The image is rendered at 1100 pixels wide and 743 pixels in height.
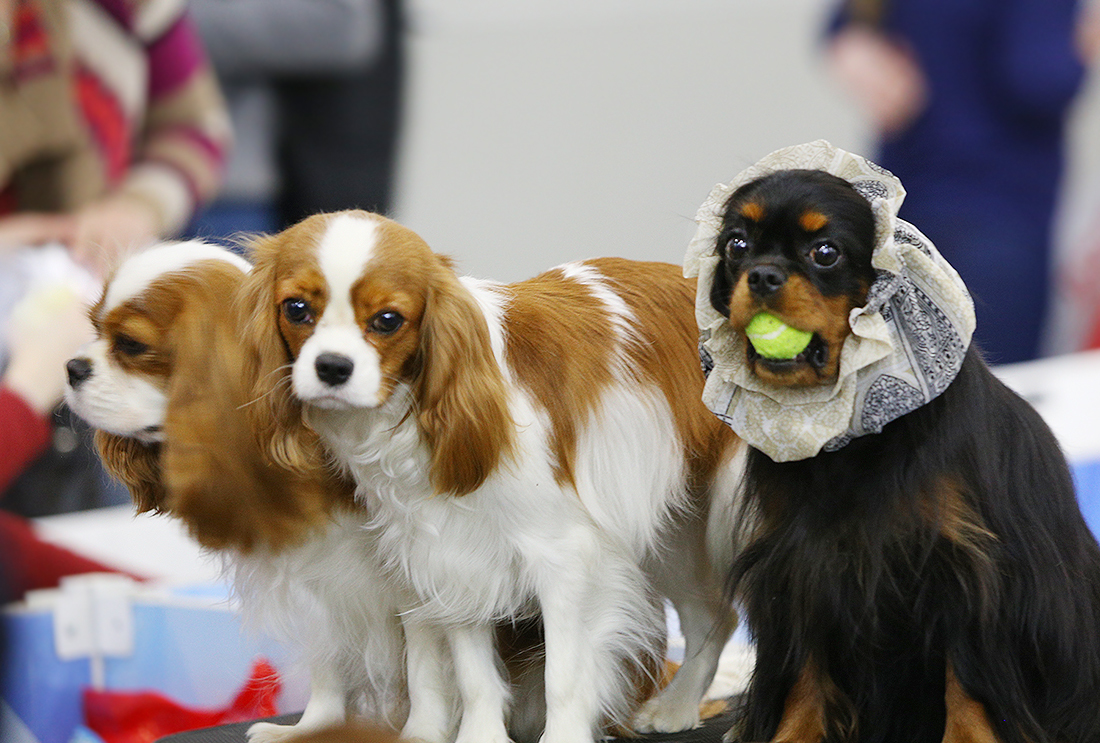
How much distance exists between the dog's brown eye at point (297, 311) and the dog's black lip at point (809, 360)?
2.00ft

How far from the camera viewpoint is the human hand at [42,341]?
2.83 metres

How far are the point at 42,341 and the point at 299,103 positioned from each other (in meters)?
1.24

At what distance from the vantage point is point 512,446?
5.49 ft

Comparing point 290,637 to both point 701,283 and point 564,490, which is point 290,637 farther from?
point 701,283

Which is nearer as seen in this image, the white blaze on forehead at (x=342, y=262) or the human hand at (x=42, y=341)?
the white blaze on forehead at (x=342, y=262)

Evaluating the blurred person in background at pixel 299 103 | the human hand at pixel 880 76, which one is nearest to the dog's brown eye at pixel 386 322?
the blurred person in background at pixel 299 103

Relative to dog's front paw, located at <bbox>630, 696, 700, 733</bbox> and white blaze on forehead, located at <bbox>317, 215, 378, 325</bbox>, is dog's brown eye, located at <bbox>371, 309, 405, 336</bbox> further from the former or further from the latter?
dog's front paw, located at <bbox>630, 696, 700, 733</bbox>

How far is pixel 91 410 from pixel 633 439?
0.80 meters

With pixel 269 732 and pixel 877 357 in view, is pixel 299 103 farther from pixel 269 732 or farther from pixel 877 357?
pixel 877 357

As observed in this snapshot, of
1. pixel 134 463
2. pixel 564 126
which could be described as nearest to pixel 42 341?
pixel 134 463

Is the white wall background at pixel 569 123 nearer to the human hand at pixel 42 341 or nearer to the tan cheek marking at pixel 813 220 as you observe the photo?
the human hand at pixel 42 341

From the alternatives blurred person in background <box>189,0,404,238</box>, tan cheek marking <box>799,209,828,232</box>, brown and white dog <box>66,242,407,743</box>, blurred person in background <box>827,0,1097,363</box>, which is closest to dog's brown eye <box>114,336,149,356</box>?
brown and white dog <box>66,242,407,743</box>

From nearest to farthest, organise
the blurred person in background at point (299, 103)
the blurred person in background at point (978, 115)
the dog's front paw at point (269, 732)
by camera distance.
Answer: the dog's front paw at point (269, 732) → the blurred person in background at point (299, 103) → the blurred person in background at point (978, 115)

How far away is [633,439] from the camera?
186cm
